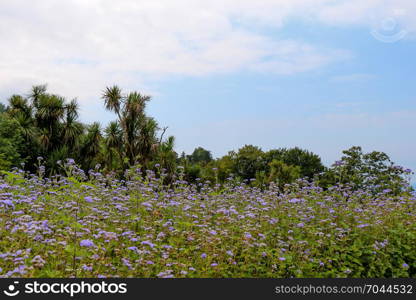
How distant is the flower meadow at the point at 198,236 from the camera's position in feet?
18.2

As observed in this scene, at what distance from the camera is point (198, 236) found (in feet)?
22.3

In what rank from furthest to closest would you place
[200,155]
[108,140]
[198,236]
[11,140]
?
1. [200,155]
2. [108,140]
3. [11,140]
4. [198,236]

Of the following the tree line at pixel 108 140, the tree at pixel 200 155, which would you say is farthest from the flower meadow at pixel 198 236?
the tree at pixel 200 155

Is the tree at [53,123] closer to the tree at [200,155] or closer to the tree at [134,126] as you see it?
the tree at [134,126]

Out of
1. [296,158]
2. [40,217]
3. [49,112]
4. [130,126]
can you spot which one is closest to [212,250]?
[40,217]

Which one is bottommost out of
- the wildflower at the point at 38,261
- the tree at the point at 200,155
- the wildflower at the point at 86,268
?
the wildflower at the point at 86,268

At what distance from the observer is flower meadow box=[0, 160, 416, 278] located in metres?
5.55

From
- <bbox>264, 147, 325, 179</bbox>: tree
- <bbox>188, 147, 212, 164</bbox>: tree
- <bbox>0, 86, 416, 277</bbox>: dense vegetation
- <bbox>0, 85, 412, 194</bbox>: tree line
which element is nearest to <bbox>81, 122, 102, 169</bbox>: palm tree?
<bbox>0, 85, 412, 194</bbox>: tree line

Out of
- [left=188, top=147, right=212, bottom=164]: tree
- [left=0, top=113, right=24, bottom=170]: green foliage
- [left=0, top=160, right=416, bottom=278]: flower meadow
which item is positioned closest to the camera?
[left=0, top=160, right=416, bottom=278]: flower meadow

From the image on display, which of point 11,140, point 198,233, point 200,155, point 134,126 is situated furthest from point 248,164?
point 198,233

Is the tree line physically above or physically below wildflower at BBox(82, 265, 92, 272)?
above

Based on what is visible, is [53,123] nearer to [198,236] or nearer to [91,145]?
[91,145]

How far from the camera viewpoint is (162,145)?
1187 inches

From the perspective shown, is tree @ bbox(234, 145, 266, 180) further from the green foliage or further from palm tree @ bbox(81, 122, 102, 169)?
the green foliage
